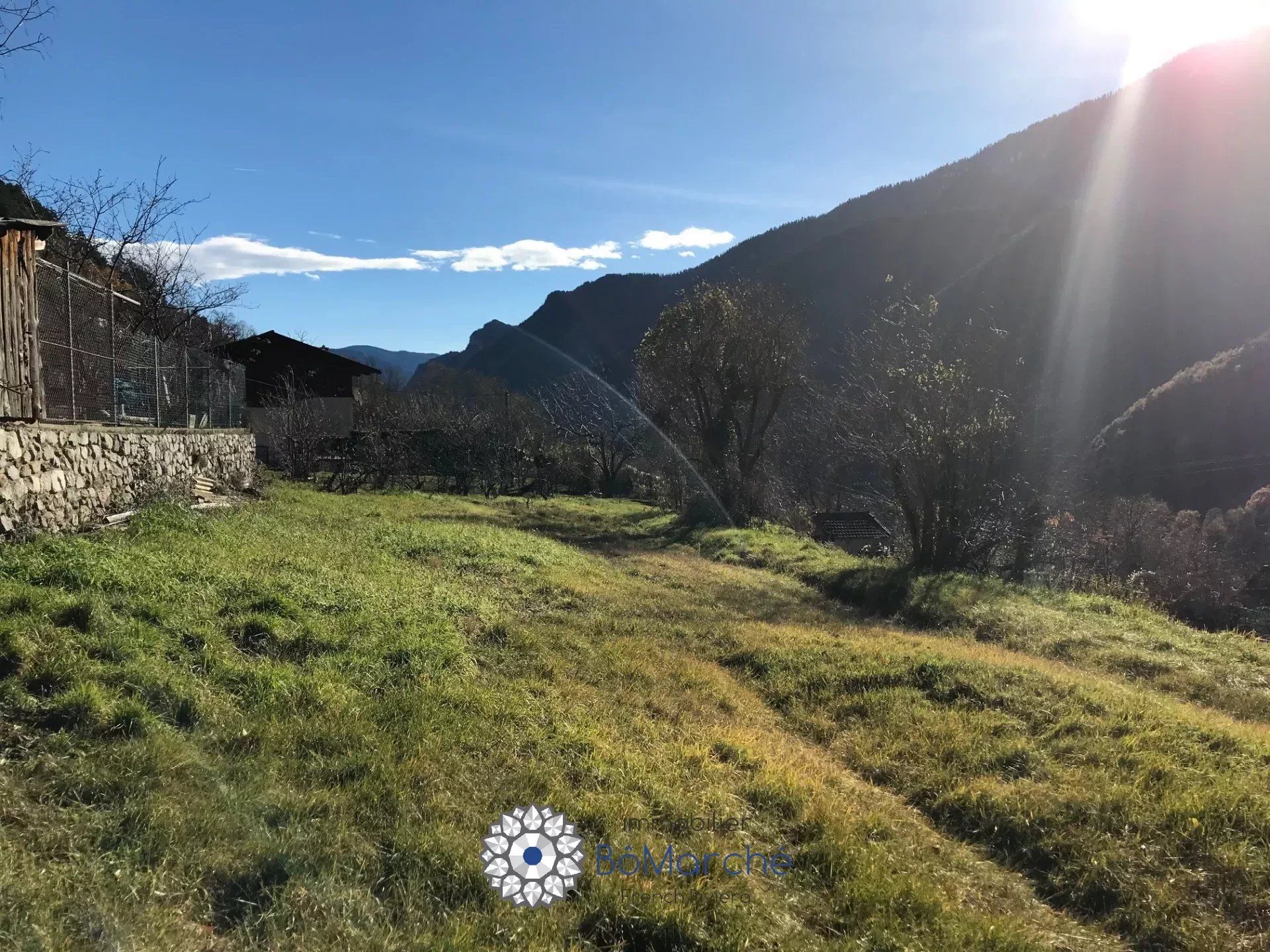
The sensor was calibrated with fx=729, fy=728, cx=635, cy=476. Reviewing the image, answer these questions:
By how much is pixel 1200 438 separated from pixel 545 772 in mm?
41467

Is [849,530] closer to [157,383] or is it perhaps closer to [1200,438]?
[1200,438]

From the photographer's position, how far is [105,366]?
8.88 m

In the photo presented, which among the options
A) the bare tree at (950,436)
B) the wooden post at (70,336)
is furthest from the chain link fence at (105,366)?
the bare tree at (950,436)

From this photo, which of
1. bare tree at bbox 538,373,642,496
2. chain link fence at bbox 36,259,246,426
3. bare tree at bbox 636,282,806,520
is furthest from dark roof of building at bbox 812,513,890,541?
chain link fence at bbox 36,259,246,426

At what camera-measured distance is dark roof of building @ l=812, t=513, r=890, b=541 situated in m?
28.8

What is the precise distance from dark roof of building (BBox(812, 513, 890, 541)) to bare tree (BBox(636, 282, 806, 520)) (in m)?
6.18

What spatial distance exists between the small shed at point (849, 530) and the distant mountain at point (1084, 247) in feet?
33.2

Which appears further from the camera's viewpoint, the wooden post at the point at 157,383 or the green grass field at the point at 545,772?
the wooden post at the point at 157,383

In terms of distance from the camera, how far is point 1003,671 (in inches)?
261

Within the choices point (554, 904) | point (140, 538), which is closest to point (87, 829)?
point (554, 904)

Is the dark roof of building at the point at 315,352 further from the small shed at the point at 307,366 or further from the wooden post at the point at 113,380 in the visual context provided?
the wooden post at the point at 113,380

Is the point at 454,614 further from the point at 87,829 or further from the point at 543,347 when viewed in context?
the point at 543,347

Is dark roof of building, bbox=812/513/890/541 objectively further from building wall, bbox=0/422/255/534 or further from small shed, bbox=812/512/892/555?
building wall, bbox=0/422/255/534

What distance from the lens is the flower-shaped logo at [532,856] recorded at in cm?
292
